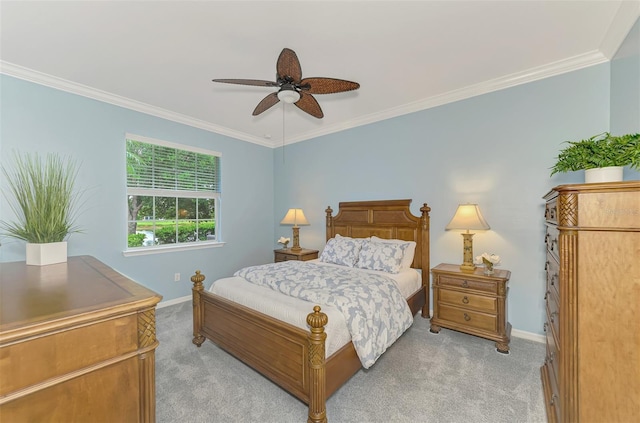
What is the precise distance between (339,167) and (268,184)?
1565 millimetres

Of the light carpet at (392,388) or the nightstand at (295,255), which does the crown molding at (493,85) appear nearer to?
the nightstand at (295,255)

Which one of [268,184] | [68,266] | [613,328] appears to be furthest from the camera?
[268,184]

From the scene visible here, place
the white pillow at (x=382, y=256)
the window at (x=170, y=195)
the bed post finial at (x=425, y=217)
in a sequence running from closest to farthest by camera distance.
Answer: the white pillow at (x=382, y=256), the bed post finial at (x=425, y=217), the window at (x=170, y=195)

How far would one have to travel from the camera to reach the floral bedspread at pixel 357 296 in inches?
76.2

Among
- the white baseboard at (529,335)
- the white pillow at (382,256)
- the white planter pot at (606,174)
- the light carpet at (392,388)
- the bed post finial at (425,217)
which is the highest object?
the white planter pot at (606,174)

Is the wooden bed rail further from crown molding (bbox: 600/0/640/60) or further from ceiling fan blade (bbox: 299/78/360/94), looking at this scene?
crown molding (bbox: 600/0/640/60)

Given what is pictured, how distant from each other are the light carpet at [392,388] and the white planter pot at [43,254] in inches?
46.0

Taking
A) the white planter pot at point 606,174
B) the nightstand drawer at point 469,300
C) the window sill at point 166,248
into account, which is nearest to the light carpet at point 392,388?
the nightstand drawer at point 469,300

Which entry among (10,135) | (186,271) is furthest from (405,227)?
(10,135)

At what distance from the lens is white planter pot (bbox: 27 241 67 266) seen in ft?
5.58

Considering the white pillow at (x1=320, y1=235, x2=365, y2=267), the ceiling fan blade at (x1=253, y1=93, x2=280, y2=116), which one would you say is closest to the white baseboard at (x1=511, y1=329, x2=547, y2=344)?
the white pillow at (x1=320, y1=235, x2=365, y2=267)

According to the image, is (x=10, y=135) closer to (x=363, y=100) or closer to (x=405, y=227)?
(x=363, y=100)

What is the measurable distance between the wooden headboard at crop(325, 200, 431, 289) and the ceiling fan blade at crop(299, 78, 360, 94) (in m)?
1.81

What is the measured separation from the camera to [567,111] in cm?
253
